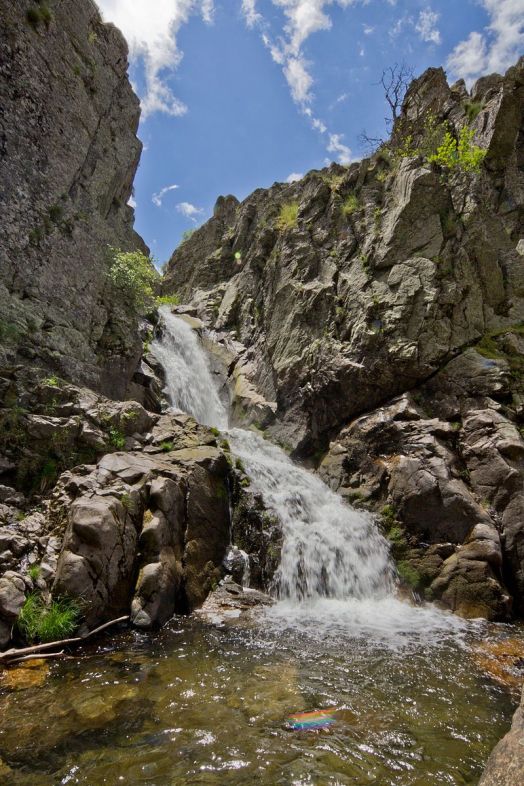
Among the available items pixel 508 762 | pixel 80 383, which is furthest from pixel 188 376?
pixel 508 762

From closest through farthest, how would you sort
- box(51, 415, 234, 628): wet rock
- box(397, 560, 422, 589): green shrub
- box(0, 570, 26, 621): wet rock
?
box(0, 570, 26, 621): wet rock
box(51, 415, 234, 628): wet rock
box(397, 560, 422, 589): green shrub

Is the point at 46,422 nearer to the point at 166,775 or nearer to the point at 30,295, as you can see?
the point at 30,295

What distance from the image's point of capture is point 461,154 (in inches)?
762

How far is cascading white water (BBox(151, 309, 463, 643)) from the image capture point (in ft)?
31.3

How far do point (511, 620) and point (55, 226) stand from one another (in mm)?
18620

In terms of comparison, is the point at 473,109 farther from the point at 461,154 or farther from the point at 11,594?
the point at 11,594

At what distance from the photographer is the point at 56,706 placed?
17.4 ft

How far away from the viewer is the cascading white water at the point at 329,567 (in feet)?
31.3

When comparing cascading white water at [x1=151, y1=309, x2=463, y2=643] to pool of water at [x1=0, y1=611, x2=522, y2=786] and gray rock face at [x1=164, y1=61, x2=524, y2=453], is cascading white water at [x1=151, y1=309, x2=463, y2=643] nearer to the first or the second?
pool of water at [x1=0, y1=611, x2=522, y2=786]

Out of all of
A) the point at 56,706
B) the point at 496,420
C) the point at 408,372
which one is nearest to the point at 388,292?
the point at 408,372

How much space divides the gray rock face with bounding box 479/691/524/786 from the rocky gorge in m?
0.03

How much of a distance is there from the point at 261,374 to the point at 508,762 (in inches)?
821

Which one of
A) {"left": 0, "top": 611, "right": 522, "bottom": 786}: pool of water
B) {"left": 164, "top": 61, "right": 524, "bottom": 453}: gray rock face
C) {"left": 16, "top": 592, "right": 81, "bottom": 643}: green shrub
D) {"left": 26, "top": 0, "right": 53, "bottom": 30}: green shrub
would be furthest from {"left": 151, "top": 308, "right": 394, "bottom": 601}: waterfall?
{"left": 26, "top": 0, "right": 53, "bottom": 30}: green shrub

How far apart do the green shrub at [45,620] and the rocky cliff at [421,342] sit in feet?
30.8
